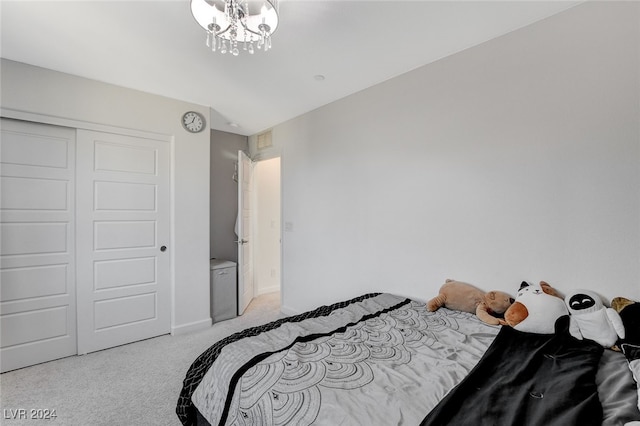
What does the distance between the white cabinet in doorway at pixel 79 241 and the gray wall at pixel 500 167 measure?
6.17 ft

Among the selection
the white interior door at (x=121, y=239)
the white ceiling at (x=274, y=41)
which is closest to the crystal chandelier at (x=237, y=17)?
the white ceiling at (x=274, y=41)

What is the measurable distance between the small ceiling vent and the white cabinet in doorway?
1294 mm

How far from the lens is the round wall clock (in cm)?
312

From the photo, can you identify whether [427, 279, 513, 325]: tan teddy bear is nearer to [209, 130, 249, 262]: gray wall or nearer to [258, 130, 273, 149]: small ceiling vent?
[258, 130, 273, 149]: small ceiling vent

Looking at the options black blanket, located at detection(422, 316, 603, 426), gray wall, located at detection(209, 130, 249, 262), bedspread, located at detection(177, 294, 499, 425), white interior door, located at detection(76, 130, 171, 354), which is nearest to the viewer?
black blanket, located at detection(422, 316, 603, 426)

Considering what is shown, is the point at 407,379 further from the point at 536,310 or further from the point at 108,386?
the point at 108,386

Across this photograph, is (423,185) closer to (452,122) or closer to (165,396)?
(452,122)

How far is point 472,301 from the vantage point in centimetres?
190

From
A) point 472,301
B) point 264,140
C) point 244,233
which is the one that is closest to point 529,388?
point 472,301

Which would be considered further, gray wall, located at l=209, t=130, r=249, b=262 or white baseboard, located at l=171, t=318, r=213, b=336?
gray wall, located at l=209, t=130, r=249, b=262

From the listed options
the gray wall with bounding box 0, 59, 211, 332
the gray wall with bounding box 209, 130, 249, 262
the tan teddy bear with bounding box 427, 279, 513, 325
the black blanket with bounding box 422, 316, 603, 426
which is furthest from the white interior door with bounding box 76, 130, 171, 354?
the black blanket with bounding box 422, 316, 603, 426

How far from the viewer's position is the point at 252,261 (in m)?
4.16

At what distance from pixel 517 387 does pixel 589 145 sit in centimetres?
138

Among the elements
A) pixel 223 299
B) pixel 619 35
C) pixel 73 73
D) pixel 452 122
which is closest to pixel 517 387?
pixel 452 122
